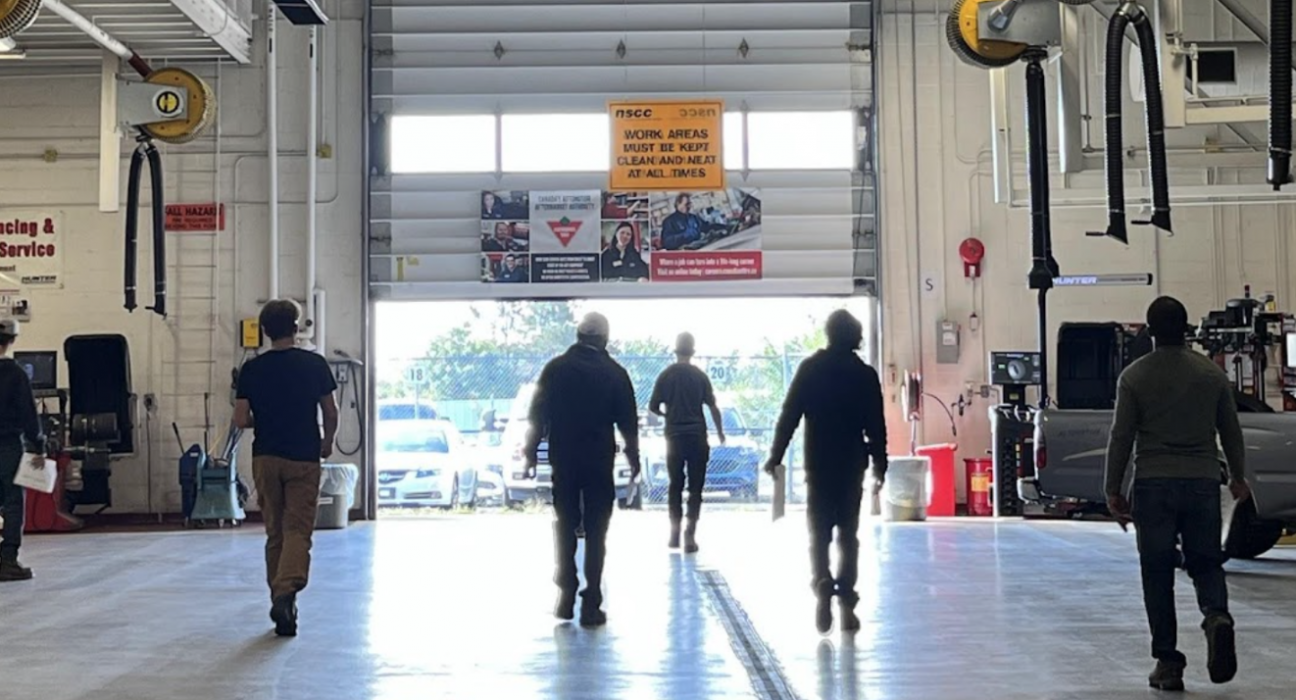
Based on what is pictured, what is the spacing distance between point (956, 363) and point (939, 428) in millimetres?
720

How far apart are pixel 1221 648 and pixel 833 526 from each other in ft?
6.58

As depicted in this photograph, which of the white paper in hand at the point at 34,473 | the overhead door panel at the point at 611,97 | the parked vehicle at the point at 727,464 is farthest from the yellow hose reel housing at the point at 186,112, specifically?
the parked vehicle at the point at 727,464

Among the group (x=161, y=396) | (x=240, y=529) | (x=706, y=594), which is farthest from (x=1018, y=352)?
(x=161, y=396)

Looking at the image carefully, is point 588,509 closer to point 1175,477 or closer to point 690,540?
point 1175,477

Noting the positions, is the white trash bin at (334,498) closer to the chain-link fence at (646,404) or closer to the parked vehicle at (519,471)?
the chain-link fence at (646,404)

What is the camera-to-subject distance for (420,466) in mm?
15914

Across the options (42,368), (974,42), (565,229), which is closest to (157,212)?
(42,368)

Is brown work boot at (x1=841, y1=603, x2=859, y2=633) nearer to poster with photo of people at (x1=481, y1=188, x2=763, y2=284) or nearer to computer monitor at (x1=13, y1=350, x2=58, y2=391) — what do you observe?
poster with photo of people at (x1=481, y1=188, x2=763, y2=284)

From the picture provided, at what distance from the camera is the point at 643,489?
16047 mm

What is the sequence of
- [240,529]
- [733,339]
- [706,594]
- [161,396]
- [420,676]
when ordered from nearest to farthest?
[420,676]
[706,594]
[240,529]
[161,396]
[733,339]

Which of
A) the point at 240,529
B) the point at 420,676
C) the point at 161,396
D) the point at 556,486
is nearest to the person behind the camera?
the point at 420,676

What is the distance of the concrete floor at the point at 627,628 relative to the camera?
19.4 feet

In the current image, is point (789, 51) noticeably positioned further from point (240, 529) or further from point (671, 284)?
point (240, 529)

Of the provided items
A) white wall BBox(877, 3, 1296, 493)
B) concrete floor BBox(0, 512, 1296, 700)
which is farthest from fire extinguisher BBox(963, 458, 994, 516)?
concrete floor BBox(0, 512, 1296, 700)
